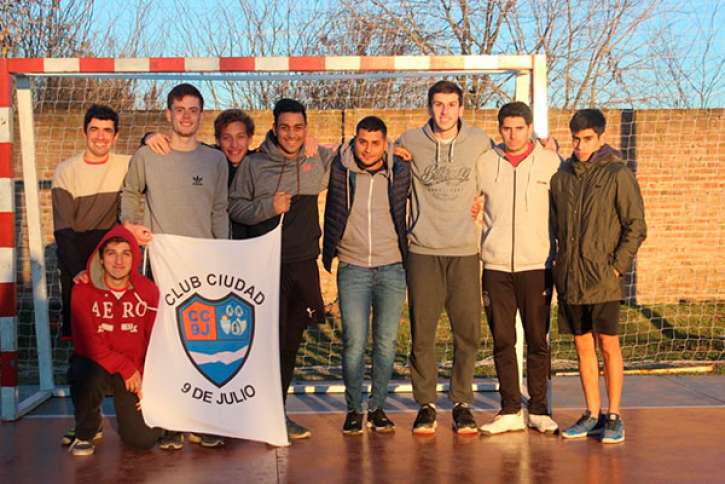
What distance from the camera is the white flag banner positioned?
18.9 ft

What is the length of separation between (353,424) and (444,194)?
5.08ft

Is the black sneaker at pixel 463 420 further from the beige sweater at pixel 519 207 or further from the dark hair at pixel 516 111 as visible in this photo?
the dark hair at pixel 516 111

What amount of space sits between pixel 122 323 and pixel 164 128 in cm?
526

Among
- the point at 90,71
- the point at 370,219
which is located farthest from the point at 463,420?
the point at 90,71

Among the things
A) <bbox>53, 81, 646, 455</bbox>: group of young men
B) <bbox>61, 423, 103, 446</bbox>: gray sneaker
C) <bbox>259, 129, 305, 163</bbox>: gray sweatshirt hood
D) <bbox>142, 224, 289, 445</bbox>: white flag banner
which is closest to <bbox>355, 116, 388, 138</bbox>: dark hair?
<bbox>53, 81, 646, 455</bbox>: group of young men

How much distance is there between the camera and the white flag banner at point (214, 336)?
18.9 feet

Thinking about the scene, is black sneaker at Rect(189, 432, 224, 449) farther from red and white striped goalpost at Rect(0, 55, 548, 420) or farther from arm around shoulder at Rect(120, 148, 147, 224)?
red and white striped goalpost at Rect(0, 55, 548, 420)

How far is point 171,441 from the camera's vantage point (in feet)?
19.2

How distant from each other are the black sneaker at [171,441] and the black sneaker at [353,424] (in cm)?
102

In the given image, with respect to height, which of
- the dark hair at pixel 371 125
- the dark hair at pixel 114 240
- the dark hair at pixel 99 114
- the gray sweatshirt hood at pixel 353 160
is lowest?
the dark hair at pixel 114 240

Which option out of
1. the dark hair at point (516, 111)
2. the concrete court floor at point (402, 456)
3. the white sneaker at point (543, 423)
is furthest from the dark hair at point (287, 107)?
the white sneaker at point (543, 423)

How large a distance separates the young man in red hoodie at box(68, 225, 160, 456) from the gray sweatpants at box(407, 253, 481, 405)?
160 centimetres

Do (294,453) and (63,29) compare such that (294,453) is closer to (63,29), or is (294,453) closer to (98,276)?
(98,276)

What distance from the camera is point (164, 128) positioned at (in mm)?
10719
